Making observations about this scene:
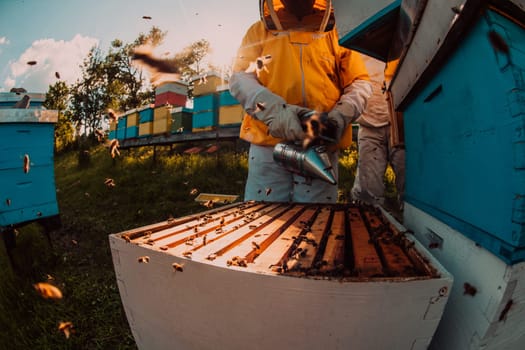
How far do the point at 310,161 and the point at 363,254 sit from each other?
39.4 inches

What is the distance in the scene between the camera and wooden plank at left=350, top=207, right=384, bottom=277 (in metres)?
0.74

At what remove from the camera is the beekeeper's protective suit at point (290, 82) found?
2.10 meters

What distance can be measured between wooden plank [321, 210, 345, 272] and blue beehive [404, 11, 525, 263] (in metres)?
0.33

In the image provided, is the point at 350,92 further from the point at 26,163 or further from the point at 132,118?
the point at 132,118

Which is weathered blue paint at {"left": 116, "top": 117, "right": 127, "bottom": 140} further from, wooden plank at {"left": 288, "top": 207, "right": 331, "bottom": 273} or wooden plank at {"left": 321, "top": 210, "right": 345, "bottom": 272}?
wooden plank at {"left": 321, "top": 210, "right": 345, "bottom": 272}

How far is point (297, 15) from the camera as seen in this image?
2.21 meters

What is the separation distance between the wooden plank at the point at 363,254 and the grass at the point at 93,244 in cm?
150

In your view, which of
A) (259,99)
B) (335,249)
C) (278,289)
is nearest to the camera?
(278,289)

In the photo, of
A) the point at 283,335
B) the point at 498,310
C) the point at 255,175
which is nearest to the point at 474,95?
the point at 498,310

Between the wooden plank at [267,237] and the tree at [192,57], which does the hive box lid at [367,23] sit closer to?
the wooden plank at [267,237]

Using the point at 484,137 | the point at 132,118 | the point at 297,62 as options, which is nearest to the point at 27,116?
the point at 297,62

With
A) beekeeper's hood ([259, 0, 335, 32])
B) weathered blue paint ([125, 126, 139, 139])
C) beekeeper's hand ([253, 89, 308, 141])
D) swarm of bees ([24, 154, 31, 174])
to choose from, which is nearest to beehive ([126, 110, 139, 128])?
weathered blue paint ([125, 126, 139, 139])

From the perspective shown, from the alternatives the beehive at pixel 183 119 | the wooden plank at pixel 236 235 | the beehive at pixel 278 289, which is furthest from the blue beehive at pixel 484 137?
the beehive at pixel 183 119

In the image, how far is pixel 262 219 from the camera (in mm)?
1411
